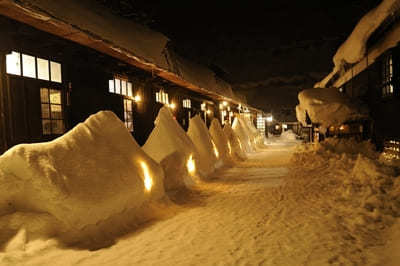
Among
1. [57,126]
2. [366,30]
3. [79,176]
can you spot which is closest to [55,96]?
[57,126]

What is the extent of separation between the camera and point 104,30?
7.58m

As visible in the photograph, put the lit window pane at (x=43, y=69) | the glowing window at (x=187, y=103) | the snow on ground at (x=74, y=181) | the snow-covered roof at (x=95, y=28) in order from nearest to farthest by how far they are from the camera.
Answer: the snow on ground at (x=74, y=181)
the snow-covered roof at (x=95, y=28)
the lit window pane at (x=43, y=69)
the glowing window at (x=187, y=103)

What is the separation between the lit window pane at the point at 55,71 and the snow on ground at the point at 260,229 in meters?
4.66

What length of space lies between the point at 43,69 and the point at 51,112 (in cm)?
120

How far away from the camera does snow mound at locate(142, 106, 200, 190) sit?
8398 mm

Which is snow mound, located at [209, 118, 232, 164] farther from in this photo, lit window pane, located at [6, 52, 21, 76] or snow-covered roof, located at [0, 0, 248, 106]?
lit window pane, located at [6, 52, 21, 76]

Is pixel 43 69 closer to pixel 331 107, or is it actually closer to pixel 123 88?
pixel 123 88

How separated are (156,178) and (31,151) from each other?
311cm

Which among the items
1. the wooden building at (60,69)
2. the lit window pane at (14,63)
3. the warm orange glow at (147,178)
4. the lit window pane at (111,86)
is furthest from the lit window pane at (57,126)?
the warm orange glow at (147,178)

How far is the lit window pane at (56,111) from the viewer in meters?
7.54

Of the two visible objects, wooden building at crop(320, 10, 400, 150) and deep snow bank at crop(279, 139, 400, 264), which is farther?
wooden building at crop(320, 10, 400, 150)

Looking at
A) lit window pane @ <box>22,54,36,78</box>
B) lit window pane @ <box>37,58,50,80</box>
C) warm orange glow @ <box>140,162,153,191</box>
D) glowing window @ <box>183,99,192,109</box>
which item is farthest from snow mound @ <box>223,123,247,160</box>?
lit window pane @ <box>22,54,36,78</box>

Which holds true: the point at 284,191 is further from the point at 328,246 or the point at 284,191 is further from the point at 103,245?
the point at 103,245

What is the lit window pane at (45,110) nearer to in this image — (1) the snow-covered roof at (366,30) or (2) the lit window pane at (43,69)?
(2) the lit window pane at (43,69)
